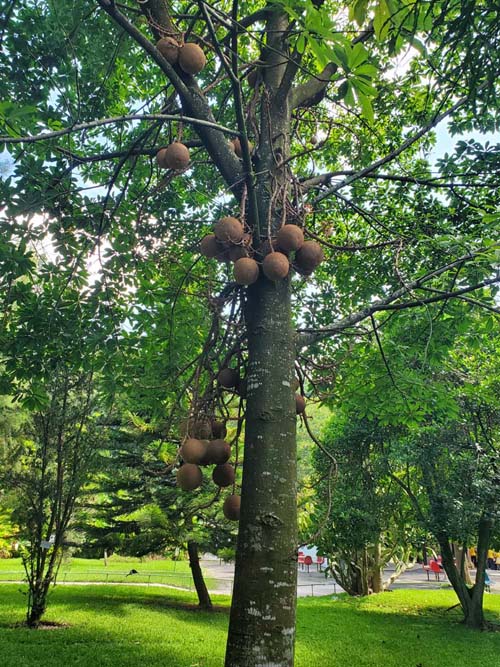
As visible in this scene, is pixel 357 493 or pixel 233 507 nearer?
pixel 233 507

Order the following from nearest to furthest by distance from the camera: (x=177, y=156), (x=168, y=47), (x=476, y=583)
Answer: (x=177, y=156), (x=168, y=47), (x=476, y=583)

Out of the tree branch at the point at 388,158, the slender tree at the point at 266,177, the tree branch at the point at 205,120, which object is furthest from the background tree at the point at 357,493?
the tree branch at the point at 205,120

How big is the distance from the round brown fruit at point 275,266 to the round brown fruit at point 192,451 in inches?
36.6

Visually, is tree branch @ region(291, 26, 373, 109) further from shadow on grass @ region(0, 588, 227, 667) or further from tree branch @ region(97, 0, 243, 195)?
shadow on grass @ region(0, 588, 227, 667)

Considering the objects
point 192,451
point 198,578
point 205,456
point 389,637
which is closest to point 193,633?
point 198,578

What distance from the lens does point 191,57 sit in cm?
278

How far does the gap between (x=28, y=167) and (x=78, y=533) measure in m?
10.8

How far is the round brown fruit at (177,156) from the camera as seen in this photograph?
252 centimetres

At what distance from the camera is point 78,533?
12438 mm

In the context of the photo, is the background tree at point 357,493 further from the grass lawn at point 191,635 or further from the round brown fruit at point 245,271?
the round brown fruit at point 245,271

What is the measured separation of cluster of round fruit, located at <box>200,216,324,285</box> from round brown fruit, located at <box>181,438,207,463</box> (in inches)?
33.5

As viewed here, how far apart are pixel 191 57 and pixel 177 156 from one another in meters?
0.71

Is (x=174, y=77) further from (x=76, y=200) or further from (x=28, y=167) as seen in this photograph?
(x=76, y=200)

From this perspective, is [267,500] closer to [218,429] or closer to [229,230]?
[218,429]
